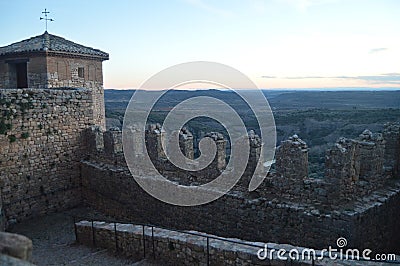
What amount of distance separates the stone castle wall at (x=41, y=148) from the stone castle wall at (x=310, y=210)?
3.65 m

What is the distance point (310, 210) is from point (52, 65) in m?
10.7

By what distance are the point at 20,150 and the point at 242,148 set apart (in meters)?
6.30

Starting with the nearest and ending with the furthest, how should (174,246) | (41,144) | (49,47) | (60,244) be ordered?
(174,246) → (60,244) → (41,144) → (49,47)

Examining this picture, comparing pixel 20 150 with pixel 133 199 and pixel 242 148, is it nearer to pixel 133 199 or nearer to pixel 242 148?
pixel 133 199

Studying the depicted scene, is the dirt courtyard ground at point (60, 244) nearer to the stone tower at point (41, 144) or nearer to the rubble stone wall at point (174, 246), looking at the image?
the rubble stone wall at point (174, 246)

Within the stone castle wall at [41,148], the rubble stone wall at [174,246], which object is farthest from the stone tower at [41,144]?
the rubble stone wall at [174,246]

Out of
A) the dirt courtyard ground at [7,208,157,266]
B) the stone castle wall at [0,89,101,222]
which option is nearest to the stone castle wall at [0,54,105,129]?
the stone castle wall at [0,89,101,222]

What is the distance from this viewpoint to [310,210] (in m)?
6.89

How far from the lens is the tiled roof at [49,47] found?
1374cm

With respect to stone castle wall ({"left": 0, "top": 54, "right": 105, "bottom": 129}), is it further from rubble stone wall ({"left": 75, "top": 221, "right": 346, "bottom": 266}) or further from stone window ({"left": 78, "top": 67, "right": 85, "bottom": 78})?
rubble stone wall ({"left": 75, "top": 221, "right": 346, "bottom": 266})

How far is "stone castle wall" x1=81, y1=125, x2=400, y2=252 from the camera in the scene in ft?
21.6

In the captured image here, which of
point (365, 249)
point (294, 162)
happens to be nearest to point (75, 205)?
point (294, 162)

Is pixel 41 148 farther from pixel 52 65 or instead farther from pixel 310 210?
pixel 310 210

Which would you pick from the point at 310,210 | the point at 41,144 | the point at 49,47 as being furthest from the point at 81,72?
the point at 310,210
